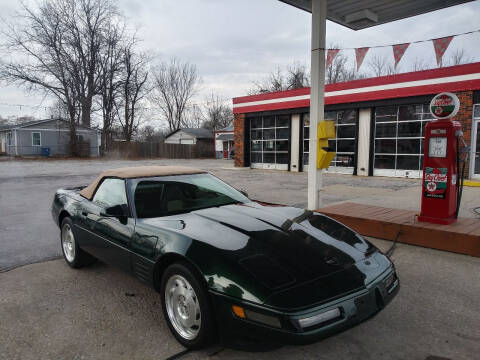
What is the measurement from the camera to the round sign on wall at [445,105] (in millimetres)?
4621

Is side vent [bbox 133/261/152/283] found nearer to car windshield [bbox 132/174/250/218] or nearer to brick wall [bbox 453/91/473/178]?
car windshield [bbox 132/174/250/218]

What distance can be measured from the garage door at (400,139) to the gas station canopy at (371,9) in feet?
27.0

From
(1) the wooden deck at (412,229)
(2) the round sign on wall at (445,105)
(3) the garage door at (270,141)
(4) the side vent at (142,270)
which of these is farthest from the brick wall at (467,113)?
(4) the side vent at (142,270)

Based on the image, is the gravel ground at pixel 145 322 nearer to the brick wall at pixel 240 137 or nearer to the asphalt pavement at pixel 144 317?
the asphalt pavement at pixel 144 317

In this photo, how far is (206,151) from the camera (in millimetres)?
41906

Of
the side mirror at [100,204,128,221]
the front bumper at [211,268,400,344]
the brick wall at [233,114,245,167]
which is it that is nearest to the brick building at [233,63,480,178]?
the brick wall at [233,114,245,167]

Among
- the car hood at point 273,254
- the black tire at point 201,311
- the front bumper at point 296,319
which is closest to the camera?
the front bumper at point 296,319

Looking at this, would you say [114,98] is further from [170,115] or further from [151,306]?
[151,306]

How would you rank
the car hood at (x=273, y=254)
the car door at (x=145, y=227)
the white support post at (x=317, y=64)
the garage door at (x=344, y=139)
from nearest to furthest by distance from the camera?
1. the car hood at (x=273, y=254)
2. the car door at (x=145, y=227)
3. the white support post at (x=317, y=64)
4. the garage door at (x=344, y=139)

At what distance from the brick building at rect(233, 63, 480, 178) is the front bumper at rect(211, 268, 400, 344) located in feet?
44.2

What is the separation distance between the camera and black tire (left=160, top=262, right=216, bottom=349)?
2160mm

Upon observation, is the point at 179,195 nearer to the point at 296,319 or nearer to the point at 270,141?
the point at 296,319

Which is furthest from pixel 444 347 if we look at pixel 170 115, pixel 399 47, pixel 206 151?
pixel 170 115

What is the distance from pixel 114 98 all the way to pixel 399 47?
37596 mm
